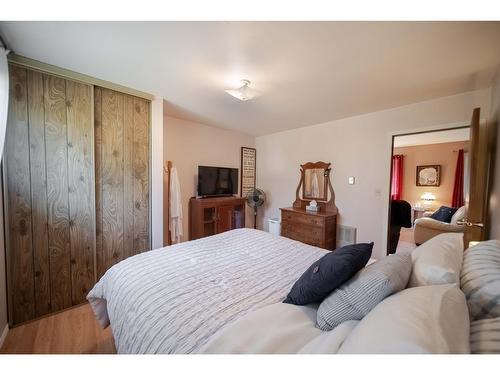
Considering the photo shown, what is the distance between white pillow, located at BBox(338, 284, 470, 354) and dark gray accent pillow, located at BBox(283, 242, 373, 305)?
0.71ft

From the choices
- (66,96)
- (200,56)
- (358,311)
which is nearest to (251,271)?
(358,311)

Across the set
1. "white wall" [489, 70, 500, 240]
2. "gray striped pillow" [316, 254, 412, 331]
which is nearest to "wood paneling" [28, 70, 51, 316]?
"gray striped pillow" [316, 254, 412, 331]

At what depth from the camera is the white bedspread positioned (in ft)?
2.80

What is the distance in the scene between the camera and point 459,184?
4.89 metres

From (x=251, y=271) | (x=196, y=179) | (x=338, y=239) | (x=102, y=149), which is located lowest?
(x=338, y=239)

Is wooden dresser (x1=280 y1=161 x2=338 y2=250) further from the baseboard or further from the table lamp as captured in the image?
the table lamp

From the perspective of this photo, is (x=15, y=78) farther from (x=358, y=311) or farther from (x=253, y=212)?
(x=253, y=212)

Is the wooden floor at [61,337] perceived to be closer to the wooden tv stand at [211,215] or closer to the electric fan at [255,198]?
the wooden tv stand at [211,215]

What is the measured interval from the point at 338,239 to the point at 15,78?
412cm

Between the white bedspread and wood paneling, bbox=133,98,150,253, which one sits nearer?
the white bedspread

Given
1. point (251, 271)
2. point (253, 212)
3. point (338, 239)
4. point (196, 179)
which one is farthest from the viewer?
point (253, 212)

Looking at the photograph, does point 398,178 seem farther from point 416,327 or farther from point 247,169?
point 416,327

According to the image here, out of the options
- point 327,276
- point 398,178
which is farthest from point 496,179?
point 398,178

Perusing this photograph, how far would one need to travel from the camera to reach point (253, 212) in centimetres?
450
